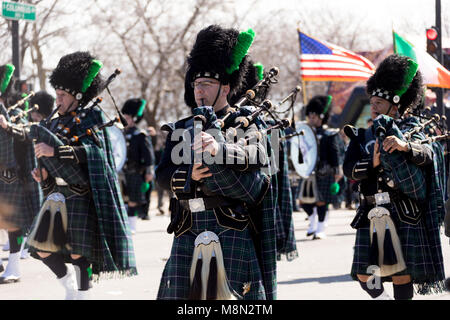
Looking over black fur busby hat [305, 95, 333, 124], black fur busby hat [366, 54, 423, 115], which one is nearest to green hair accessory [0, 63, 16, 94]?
black fur busby hat [366, 54, 423, 115]

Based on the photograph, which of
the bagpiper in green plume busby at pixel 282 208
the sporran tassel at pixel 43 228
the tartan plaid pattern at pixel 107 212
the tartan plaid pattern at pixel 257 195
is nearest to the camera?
the tartan plaid pattern at pixel 257 195

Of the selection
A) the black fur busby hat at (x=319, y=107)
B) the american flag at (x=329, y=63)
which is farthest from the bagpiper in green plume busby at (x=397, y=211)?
the black fur busby hat at (x=319, y=107)

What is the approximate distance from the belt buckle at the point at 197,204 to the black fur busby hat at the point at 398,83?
86.1 inches

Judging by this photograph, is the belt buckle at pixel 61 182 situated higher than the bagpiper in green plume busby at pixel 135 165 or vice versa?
the bagpiper in green plume busby at pixel 135 165

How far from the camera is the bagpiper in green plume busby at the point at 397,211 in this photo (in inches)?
199

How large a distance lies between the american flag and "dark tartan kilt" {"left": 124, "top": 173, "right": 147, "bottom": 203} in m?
3.26

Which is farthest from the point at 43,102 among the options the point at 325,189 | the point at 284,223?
the point at 284,223

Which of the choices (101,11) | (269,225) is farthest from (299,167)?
(101,11)

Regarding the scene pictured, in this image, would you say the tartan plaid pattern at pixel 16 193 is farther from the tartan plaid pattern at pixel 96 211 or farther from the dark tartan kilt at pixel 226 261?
the dark tartan kilt at pixel 226 261

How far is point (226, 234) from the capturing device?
3.81 metres

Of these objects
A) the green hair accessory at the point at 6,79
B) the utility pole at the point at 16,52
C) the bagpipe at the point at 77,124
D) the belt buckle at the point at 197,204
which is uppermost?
the utility pole at the point at 16,52

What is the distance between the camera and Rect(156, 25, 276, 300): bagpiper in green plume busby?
12.1 ft

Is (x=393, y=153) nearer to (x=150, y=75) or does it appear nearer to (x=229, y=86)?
(x=229, y=86)

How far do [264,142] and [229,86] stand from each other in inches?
16.5
